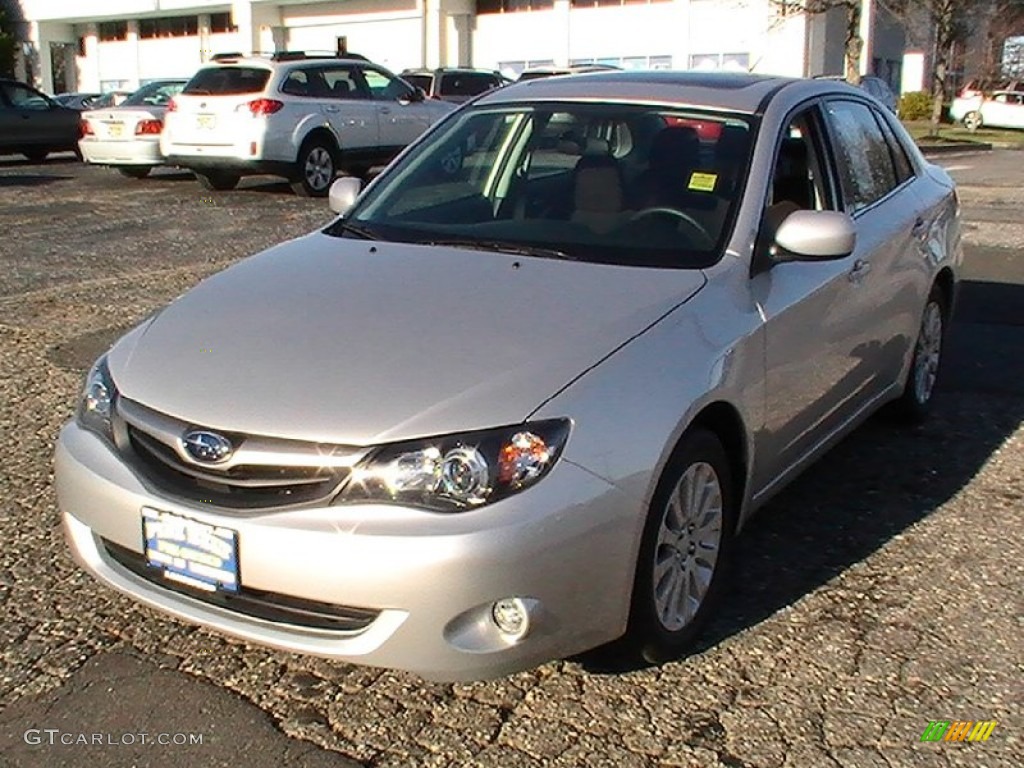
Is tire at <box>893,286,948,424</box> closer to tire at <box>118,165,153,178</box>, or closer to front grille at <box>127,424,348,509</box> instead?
front grille at <box>127,424,348,509</box>

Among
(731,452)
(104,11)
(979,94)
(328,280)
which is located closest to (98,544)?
(328,280)

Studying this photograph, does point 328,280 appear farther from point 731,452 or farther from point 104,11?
point 104,11

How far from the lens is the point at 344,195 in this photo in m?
4.88

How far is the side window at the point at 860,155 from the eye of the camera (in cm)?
482

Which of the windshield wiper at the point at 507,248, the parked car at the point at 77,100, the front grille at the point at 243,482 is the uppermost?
the parked car at the point at 77,100

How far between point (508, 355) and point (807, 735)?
125cm

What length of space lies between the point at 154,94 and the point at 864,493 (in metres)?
16.0

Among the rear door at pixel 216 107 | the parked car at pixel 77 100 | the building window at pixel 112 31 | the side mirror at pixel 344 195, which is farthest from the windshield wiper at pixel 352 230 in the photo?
the building window at pixel 112 31

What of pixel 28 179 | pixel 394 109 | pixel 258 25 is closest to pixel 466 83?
pixel 394 109

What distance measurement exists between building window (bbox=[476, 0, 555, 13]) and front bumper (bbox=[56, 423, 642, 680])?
35.7 m

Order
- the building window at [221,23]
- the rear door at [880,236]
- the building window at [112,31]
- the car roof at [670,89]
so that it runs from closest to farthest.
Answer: the car roof at [670,89] < the rear door at [880,236] < the building window at [221,23] < the building window at [112,31]

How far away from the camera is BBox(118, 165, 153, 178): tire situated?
17547 millimetres

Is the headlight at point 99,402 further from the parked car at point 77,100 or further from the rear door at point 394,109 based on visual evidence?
the parked car at point 77,100

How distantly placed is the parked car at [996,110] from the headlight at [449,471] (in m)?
36.9
